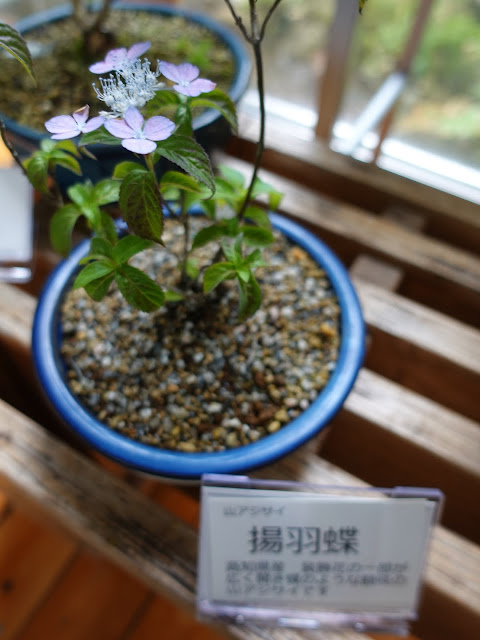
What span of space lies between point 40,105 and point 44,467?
1.90 ft

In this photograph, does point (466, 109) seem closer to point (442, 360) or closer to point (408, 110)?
point (408, 110)

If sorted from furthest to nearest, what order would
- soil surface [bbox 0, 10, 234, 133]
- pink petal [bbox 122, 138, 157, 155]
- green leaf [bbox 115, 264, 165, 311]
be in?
soil surface [bbox 0, 10, 234, 133] → green leaf [bbox 115, 264, 165, 311] → pink petal [bbox 122, 138, 157, 155]

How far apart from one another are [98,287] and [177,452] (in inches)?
8.0

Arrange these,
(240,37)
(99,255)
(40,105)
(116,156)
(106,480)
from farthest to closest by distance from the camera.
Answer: (240,37)
(40,105)
(116,156)
(106,480)
(99,255)

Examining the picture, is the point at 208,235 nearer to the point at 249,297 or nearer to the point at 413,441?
the point at 249,297

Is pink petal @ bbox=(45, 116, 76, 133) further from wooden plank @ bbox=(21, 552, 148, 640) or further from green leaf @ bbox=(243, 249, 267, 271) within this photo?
wooden plank @ bbox=(21, 552, 148, 640)

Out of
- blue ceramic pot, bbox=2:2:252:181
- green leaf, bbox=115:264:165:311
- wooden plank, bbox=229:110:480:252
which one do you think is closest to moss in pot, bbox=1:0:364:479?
green leaf, bbox=115:264:165:311

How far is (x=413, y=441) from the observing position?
72cm

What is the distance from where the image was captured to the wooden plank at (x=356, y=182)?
3.11 feet

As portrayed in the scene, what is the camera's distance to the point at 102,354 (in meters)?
0.72

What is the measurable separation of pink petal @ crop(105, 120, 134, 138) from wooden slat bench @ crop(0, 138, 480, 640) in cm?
43

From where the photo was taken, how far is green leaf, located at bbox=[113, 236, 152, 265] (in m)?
0.56

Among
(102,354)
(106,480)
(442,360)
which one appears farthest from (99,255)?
(442,360)

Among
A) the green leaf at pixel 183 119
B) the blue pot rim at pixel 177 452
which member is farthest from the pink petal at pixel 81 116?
the blue pot rim at pixel 177 452
